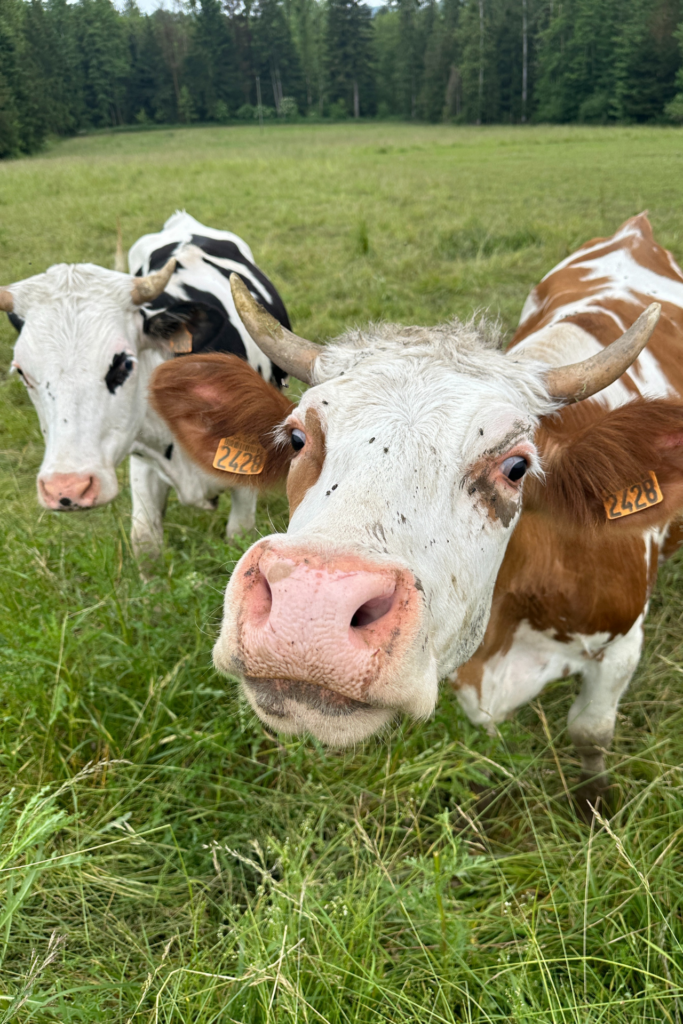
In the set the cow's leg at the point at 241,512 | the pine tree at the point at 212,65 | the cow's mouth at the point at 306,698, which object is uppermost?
the pine tree at the point at 212,65

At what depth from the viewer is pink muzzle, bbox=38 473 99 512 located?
9.19 feet

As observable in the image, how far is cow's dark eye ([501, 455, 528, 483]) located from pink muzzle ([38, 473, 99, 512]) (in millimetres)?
2068

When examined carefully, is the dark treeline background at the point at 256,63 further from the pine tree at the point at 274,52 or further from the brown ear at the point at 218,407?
the brown ear at the point at 218,407

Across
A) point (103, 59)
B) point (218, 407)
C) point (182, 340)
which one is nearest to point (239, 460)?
point (218, 407)

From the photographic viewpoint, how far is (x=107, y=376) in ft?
10.2

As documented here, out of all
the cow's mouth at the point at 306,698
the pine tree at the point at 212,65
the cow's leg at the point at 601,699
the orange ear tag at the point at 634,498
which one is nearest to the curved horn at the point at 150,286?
the orange ear tag at the point at 634,498

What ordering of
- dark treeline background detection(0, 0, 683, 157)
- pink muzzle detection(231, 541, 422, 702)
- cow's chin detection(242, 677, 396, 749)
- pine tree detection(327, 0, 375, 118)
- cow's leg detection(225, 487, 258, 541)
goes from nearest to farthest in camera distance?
pink muzzle detection(231, 541, 422, 702)
cow's chin detection(242, 677, 396, 749)
cow's leg detection(225, 487, 258, 541)
dark treeline background detection(0, 0, 683, 157)
pine tree detection(327, 0, 375, 118)

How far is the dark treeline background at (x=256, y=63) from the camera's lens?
5.41 metres

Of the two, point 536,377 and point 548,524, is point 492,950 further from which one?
point 536,377

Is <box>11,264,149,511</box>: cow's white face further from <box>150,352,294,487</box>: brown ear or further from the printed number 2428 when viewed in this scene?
the printed number 2428

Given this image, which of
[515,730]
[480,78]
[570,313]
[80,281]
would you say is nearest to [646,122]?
[570,313]

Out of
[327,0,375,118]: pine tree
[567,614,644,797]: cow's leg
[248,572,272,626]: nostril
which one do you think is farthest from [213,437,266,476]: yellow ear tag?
[327,0,375,118]: pine tree

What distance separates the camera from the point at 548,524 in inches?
86.0

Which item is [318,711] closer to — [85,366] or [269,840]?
[269,840]
